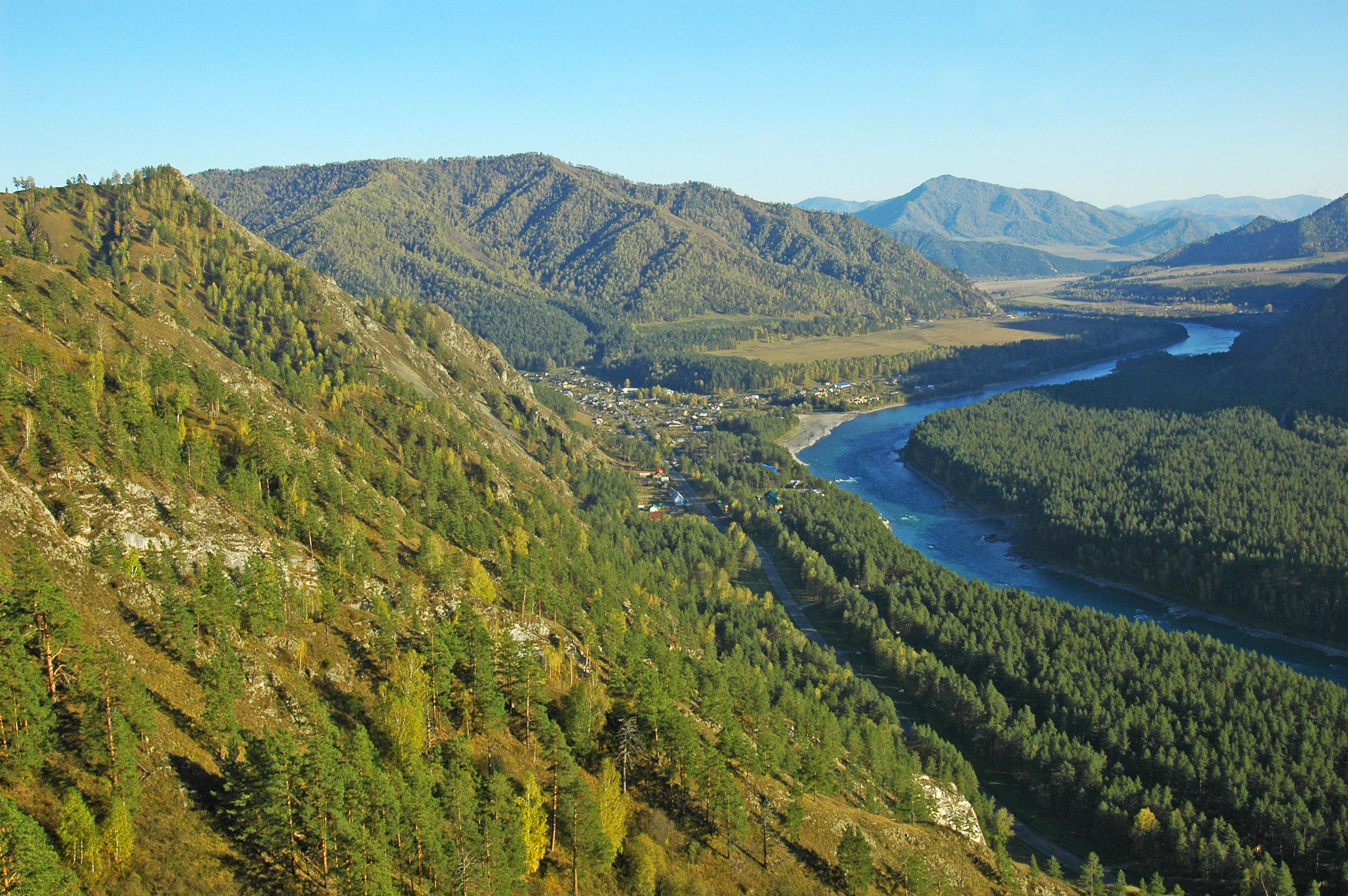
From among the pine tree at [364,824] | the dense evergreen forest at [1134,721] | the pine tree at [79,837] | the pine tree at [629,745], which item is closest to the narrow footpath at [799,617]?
the dense evergreen forest at [1134,721]

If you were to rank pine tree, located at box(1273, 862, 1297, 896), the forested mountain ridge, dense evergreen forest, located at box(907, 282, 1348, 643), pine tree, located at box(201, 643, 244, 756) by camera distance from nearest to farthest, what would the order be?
the forested mountain ridge, pine tree, located at box(201, 643, 244, 756), pine tree, located at box(1273, 862, 1297, 896), dense evergreen forest, located at box(907, 282, 1348, 643)

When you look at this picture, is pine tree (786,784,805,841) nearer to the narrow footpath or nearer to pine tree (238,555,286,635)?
the narrow footpath

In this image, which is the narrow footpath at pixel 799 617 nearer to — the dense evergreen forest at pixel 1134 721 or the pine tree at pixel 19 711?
the dense evergreen forest at pixel 1134 721

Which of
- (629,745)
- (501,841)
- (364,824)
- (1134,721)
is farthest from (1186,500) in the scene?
(364,824)

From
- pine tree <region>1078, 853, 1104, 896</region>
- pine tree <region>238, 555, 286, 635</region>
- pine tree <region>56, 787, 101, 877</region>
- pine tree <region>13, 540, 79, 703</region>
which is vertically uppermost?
pine tree <region>13, 540, 79, 703</region>

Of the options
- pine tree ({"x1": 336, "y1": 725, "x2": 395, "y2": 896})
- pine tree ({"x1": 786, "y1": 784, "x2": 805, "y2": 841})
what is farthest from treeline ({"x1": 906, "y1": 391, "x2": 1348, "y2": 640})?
pine tree ({"x1": 336, "y1": 725, "x2": 395, "y2": 896})

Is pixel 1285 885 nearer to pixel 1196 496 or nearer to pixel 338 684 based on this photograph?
pixel 338 684

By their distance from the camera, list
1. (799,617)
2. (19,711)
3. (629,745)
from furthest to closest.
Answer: (799,617), (629,745), (19,711)
